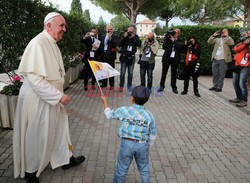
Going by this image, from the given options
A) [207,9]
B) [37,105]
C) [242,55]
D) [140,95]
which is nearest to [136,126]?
[140,95]

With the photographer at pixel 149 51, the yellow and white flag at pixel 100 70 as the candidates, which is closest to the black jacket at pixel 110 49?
the photographer at pixel 149 51

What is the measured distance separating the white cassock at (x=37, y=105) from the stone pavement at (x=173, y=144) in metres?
0.45

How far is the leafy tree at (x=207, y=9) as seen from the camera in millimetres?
39688

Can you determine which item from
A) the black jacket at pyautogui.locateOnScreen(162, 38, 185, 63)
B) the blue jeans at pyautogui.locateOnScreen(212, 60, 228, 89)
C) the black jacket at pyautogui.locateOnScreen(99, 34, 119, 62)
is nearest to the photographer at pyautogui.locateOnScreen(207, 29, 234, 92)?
the blue jeans at pyautogui.locateOnScreen(212, 60, 228, 89)

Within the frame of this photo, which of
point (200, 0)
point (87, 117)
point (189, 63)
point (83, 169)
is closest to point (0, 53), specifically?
point (87, 117)

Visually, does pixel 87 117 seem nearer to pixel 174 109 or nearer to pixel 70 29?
pixel 174 109

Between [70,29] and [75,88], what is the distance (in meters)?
2.09

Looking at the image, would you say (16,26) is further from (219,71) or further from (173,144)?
(219,71)

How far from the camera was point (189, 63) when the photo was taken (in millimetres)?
8078

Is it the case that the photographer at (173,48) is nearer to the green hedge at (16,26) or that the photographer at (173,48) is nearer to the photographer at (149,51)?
the photographer at (149,51)

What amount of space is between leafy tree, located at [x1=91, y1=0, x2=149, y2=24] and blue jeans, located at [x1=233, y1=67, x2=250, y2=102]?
31.6m

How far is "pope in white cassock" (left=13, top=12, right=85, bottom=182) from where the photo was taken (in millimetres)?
2762

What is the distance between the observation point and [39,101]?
9.53 ft

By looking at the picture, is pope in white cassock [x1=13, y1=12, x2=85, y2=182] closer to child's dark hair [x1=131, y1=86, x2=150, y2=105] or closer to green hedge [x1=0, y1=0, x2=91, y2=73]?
child's dark hair [x1=131, y1=86, x2=150, y2=105]
